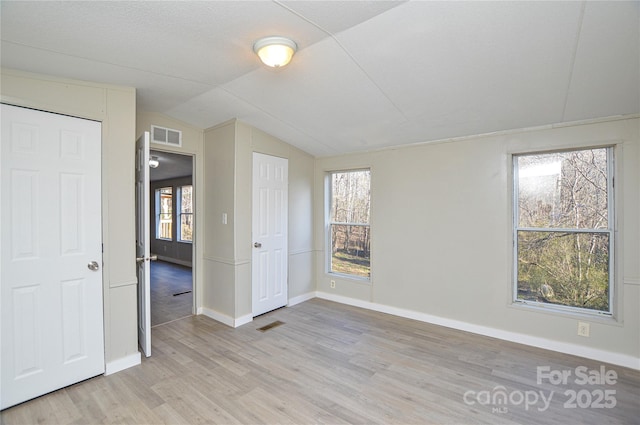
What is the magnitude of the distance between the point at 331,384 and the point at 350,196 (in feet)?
9.01

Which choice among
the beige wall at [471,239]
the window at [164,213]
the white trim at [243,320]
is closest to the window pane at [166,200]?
the window at [164,213]

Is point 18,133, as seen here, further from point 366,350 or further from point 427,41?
point 366,350

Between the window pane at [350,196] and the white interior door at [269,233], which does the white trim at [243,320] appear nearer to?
the white interior door at [269,233]

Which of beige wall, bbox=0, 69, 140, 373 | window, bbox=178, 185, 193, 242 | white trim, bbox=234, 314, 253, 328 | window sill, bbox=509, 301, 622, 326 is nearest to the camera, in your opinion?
beige wall, bbox=0, 69, 140, 373

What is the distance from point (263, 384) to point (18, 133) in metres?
2.59

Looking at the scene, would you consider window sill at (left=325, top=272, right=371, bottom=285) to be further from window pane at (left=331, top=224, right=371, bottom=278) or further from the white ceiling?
the white ceiling

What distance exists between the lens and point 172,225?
26.2ft

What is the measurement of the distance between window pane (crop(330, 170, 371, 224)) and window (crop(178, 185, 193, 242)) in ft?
14.8

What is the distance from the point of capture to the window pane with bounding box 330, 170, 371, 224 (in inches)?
174

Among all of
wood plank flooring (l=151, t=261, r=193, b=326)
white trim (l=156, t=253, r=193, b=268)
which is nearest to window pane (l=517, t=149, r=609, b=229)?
wood plank flooring (l=151, t=261, r=193, b=326)

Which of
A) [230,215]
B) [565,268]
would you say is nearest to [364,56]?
[230,215]

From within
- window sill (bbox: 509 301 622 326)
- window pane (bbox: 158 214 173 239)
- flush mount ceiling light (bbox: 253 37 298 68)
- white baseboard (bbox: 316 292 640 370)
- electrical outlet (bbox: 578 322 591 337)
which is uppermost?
flush mount ceiling light (bbox: 253 37 298 68)

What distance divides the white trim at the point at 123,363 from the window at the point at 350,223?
279cm

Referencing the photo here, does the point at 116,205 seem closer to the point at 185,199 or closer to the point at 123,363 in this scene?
the point at 123,363
